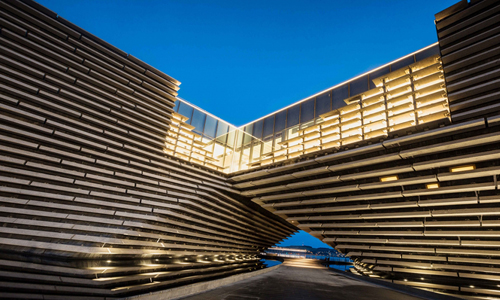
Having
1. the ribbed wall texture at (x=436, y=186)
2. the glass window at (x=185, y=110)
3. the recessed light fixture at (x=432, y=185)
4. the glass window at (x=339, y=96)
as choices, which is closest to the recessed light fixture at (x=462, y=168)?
the ribbed wall texture at (x=436, y=186)

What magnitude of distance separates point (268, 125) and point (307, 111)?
11.3 ft

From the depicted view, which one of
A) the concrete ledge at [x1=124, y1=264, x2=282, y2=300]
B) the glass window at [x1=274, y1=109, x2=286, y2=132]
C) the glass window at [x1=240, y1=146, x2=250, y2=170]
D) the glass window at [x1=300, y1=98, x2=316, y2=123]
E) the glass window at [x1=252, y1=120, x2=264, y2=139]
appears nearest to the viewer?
the concrete ledge at [x1=124, y1=264, x2=282, y2=300]

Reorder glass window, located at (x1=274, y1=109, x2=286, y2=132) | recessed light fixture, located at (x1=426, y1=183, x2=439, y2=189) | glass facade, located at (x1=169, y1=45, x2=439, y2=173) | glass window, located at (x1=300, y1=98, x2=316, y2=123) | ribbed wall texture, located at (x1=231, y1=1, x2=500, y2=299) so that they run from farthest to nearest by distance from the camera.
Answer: glass window, located at (x1=274, y1=109, x2=286, y2=132) < glass window, located at (x1=300, y1=98, x2=316, y2=123) < glass facade, located at (x1=169, y1=45, x2=439, y2=173) < recessed light fixture, located at (x1=426, y1=183, x2=439, y2=189) < ribbed wall texture, located at (x1=231, y1=1, x2=500, y2=299)

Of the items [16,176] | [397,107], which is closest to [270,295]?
[397,107]

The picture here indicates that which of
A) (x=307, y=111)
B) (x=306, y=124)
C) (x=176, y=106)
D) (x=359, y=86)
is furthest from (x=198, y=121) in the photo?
(x=359, y=86)

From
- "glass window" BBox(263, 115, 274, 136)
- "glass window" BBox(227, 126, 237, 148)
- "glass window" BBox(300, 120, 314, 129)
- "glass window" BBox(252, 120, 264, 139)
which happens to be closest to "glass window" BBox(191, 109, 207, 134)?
"glass window" BBox(227, 126, 237, 148)

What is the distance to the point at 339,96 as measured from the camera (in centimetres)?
1359

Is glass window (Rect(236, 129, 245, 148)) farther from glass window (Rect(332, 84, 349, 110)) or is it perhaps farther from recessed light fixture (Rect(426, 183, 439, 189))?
recessed light fixture (Rect(426, 183, 439, 189))

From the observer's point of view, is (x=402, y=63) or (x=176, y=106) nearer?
(x=402, y=63)

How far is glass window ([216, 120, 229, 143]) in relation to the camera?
15781 millimetres

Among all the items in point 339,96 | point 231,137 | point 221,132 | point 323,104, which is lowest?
point 231,137

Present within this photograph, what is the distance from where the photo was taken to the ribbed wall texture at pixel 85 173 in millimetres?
7551

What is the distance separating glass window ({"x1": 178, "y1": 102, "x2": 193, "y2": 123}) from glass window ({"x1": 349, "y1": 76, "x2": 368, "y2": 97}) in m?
9.02

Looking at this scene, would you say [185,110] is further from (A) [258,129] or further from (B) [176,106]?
(A) [258,129]
